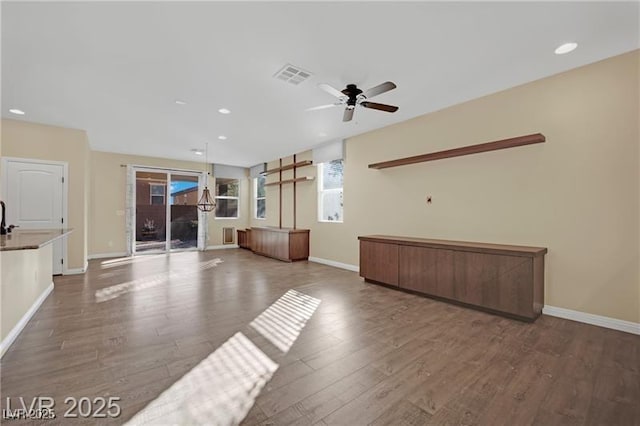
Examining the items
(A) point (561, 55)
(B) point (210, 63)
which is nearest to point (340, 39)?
(B) point (210, 63)

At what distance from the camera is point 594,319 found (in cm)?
321

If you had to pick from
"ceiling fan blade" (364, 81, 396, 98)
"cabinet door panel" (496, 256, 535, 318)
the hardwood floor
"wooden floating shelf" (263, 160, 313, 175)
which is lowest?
the hardwood floor

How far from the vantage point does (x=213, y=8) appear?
235 cm

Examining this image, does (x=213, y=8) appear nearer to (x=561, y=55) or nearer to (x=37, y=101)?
(x=561, y=55)

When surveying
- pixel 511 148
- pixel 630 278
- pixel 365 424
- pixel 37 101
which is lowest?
pixel 365 424

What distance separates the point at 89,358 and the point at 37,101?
411cm

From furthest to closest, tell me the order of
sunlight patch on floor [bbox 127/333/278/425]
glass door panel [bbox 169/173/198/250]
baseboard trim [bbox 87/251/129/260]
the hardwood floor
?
glass door panel [bbox 169/173/198/250] < baseboard trim [bbox 87/251/129/260] < the hardwood floor < sunlight patch on floor [bbox 127/333/278/425]

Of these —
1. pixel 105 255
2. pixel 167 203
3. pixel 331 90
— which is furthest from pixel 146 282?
pixel 331 90

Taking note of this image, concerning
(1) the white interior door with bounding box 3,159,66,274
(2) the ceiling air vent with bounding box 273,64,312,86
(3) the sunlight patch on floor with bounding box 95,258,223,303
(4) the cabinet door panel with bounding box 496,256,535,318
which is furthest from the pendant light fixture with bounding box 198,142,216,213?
(4) the cabinet door panel with bounding box 496,256,535,318

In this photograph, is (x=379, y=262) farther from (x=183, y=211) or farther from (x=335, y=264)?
(x=183, y=211)

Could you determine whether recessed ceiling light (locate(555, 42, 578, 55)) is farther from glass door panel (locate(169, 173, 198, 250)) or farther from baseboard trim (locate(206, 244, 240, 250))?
baseboard trim (locate(206, 244, 240, 250))

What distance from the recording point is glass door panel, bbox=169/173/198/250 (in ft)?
29.5

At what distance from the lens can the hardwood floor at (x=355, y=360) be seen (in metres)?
1.85

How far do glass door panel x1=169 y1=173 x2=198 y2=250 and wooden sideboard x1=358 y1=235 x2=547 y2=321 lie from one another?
22.6ft
